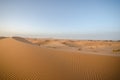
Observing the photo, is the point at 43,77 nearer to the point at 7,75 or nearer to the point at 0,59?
the point at 7,75

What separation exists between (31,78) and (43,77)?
48 cm

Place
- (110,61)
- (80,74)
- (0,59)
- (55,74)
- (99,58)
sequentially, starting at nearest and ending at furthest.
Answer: (55,74) < (80,74) < (0,59) < (110,61) < (99,58)

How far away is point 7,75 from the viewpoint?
6.38 metres

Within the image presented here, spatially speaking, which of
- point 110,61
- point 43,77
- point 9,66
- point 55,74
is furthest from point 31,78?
point 110,61

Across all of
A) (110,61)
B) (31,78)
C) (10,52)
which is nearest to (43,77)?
(31,78)

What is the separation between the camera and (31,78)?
6.13 meters

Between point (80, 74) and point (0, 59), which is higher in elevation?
point (0, 59)

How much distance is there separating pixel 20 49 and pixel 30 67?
3.10 metres

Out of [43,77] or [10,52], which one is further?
[10,52]

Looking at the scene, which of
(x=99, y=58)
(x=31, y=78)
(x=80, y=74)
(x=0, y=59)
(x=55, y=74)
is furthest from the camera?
(x=99, y=58)

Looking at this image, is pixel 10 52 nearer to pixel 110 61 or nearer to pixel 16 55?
pixel 16 55

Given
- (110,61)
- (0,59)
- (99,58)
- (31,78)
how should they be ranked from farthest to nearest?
(99,58) < (110,61) < (0,59) < (31,78)

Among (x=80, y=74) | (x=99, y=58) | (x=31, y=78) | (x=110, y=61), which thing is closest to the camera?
(x=31, y=78)

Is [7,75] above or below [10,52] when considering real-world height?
below
